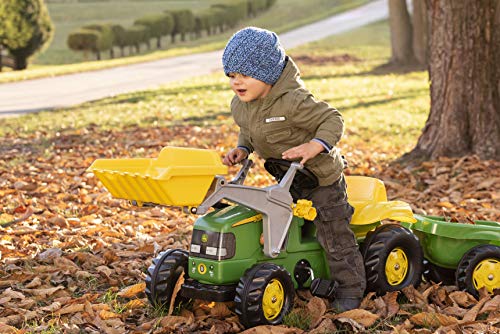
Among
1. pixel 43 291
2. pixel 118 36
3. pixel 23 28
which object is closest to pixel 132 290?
pixel 43 291

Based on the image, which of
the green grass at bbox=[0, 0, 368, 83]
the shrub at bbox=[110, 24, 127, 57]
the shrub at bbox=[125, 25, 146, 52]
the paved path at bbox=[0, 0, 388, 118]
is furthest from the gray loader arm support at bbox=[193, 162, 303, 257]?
the shrub at bbox=[125, 25, 146, 52]

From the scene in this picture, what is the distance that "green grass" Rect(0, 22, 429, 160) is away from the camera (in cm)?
1235

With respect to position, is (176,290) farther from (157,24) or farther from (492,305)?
(157,24)

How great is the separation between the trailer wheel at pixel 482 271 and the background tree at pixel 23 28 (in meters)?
25.0

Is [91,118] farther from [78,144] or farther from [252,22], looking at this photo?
[252,22]

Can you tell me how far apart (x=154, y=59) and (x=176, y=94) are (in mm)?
12136

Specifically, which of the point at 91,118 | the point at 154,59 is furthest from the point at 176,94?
the point at 154,59

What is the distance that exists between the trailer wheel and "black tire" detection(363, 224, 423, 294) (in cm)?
28

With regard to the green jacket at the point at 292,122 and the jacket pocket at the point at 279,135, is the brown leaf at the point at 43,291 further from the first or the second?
the jacket pocket at the point at 279,135

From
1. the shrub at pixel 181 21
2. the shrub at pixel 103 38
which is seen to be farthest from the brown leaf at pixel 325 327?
the shrub at pixel 181 21

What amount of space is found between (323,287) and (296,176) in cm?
65

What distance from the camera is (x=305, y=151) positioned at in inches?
165

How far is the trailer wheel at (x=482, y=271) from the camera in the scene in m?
4.86

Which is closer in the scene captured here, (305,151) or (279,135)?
(305,151)
